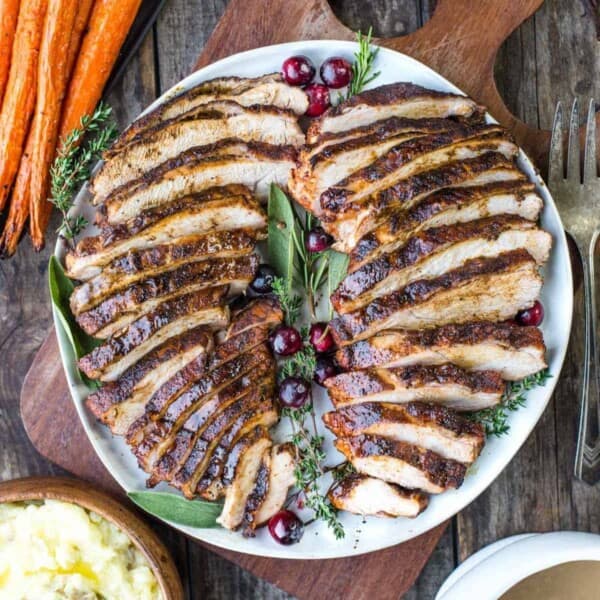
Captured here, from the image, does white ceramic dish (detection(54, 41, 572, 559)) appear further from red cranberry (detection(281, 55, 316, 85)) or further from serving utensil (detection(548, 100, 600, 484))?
serving utensil (detection(548, 100, 600, 484))

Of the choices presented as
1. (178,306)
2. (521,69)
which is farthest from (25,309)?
(521,69)

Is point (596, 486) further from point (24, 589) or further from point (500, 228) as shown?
point (24, 589)

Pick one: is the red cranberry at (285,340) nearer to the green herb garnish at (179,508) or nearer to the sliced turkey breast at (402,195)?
the sliced turkey breast at (402,195)

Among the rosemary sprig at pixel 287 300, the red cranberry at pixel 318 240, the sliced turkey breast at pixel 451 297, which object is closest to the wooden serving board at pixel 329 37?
the sliced turkey breast at pixel 451 297

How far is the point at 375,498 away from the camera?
306 centimetres

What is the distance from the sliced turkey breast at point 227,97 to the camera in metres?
3.17

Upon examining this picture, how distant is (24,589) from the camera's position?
9.96 feet

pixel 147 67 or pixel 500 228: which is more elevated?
pixel 147 67

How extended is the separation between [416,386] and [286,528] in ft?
2.70

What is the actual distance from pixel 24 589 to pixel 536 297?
7.61 feet

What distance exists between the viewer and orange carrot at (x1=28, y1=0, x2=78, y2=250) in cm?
328

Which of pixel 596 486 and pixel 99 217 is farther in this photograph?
pixel 596 486

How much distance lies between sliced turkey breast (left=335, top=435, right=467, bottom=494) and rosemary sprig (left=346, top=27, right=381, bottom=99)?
143 centimetres

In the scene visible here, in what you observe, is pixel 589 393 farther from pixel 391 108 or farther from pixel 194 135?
pixel 194 135
